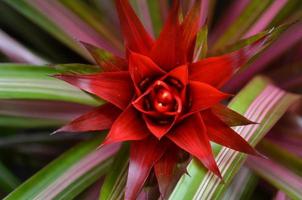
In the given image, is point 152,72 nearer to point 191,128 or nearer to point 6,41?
point 191,128

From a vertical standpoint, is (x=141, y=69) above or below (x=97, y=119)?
above

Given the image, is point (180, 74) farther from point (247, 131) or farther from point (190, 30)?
point (247, 131)

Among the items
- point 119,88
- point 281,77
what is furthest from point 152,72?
point 281,77

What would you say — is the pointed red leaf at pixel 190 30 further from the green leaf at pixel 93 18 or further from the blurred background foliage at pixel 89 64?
the green leaf at pixel 93 18

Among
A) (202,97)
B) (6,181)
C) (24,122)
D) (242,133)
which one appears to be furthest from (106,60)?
(6,181)

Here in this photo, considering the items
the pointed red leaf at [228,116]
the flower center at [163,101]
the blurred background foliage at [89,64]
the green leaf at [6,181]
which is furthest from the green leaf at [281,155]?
the green leaf at [6,181]

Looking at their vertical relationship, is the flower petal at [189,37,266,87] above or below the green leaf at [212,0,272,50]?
below

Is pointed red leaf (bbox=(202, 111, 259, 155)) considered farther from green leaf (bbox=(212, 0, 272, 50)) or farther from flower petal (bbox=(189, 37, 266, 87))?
green leaf (bbox=(212, 0, 272, 50))

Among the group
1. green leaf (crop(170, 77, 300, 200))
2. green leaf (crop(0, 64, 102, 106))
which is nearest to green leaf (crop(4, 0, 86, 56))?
green leaf (crop(0, 64, 102, 106))
